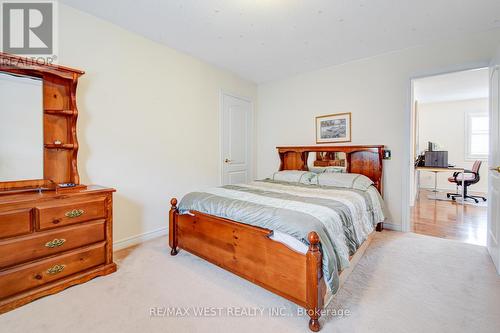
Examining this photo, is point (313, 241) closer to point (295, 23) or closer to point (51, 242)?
point (51, 242)

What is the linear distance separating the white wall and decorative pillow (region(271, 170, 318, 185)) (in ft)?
17.5

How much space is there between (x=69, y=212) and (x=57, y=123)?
36.9 inches

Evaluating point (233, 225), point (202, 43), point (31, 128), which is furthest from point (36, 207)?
point (202, 43)

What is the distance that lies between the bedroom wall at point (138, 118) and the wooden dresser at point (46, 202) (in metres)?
0.22

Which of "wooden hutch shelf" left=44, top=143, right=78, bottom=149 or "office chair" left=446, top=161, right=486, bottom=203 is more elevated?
"wooden hutch shelf" left=44, top=143, right=78, bottom=149

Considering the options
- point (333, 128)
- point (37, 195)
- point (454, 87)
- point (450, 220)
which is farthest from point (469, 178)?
point (37, 195)

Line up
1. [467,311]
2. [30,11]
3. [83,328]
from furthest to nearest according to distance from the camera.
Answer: [30,11], [467,311], [83,328]

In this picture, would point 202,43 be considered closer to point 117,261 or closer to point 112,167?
point 112,167

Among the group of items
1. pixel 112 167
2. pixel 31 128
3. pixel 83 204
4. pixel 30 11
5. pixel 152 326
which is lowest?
pixel 152 326

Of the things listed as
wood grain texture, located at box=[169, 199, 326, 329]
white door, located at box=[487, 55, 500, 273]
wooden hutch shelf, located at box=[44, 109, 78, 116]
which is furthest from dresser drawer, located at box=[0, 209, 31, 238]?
white door, located at box=[487, 55, 500, 273]

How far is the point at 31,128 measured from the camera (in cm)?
210

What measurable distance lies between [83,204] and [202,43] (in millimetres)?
2388

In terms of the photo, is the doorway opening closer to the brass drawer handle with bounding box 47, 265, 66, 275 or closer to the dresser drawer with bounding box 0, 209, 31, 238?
the brass drawer handle with bounding box 47, 265, 66, 275

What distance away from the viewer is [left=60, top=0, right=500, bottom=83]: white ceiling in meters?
2.29
